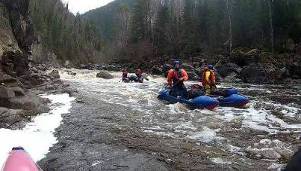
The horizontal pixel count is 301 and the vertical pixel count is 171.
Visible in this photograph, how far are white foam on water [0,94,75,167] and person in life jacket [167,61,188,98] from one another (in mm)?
5142

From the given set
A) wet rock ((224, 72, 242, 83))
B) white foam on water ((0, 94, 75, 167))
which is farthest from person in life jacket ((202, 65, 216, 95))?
wet rock ((224, 72, 242, 83))

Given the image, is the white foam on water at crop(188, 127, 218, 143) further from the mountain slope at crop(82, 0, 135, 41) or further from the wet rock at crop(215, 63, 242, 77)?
the mountain slope at crop(82, 0, 135, 41)

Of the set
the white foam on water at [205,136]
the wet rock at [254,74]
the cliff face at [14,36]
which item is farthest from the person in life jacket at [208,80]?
the wet rock at [254,74]

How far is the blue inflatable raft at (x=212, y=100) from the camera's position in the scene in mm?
14242

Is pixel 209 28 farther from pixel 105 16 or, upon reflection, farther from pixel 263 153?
pixel 105 16

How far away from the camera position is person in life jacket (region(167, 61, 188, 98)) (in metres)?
15.7

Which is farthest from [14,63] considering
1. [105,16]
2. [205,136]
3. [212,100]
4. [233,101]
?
[105,16]

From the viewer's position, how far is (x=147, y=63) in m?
46.6

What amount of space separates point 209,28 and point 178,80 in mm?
34398

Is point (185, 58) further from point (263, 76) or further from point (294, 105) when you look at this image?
point (294, 105)

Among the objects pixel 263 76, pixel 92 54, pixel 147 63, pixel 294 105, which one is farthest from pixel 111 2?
pixel 294 105

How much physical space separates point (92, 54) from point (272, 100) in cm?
7183

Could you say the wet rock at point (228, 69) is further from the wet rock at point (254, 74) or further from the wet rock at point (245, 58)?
the wet rock at point (254, 74)

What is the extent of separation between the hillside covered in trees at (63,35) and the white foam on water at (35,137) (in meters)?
51.6
